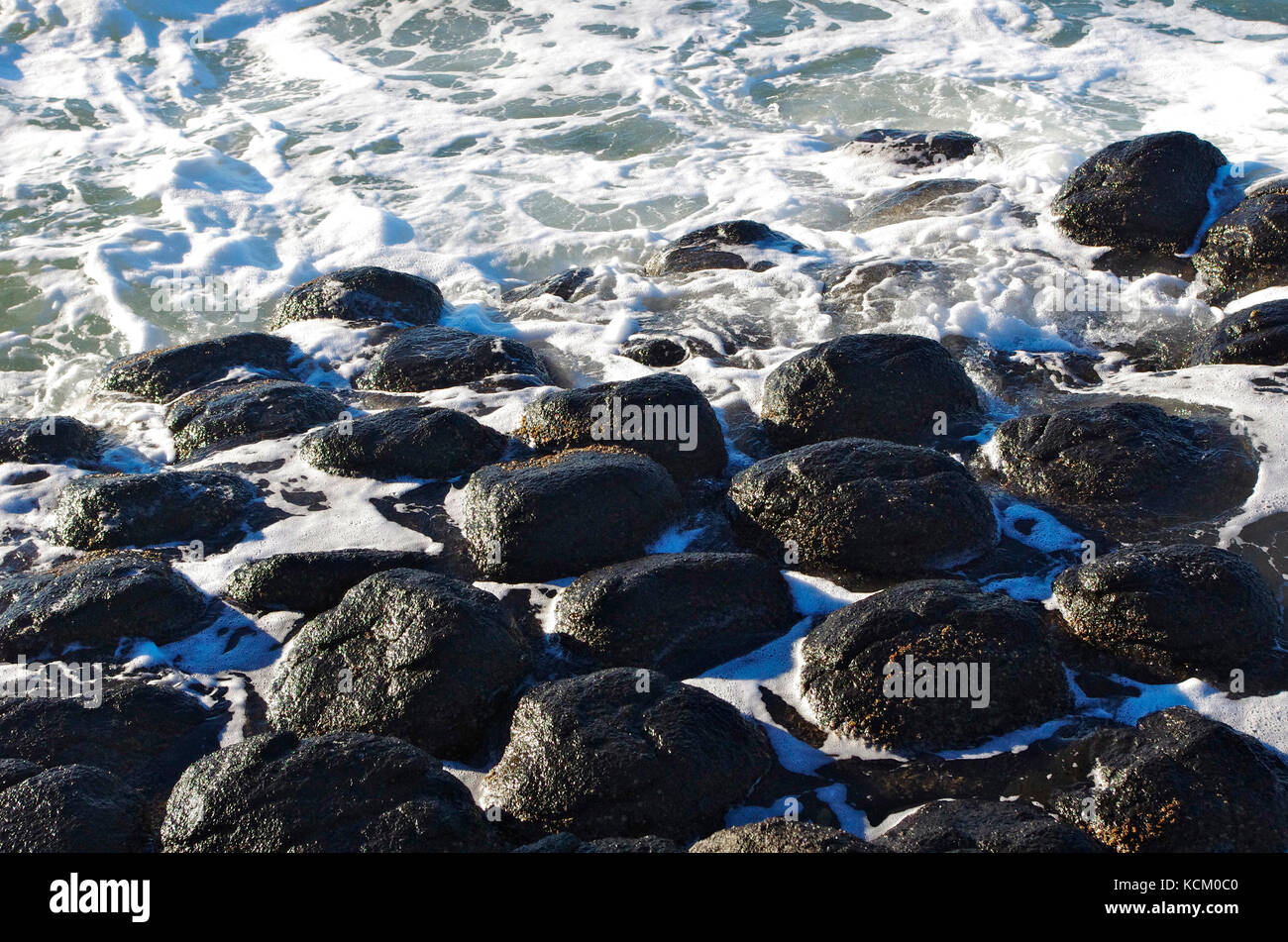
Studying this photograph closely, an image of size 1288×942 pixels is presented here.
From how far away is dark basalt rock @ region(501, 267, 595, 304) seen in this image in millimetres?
9414

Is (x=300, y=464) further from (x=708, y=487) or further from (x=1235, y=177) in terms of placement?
(x=1235, y=177)

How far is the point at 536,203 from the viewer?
38.8 ft

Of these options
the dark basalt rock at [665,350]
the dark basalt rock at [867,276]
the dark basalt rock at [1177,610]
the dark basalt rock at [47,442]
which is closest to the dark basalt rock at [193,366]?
the dark basalt rock at [47,442]

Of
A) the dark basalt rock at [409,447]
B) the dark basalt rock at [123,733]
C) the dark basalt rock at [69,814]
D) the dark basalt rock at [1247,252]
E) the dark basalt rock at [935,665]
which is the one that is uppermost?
the dark basalt rock at [1247,252]

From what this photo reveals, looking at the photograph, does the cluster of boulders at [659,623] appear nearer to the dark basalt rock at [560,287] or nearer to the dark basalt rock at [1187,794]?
the dark basalt rock at [1187,794]

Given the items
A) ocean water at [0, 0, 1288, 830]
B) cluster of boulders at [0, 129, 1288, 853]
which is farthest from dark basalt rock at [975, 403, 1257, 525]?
ocean water at [0, 0, 1288, 830]

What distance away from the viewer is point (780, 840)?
356 cm

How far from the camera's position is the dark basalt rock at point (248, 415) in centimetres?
723

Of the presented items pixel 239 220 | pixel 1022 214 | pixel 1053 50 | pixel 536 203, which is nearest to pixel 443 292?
pixel 536 203

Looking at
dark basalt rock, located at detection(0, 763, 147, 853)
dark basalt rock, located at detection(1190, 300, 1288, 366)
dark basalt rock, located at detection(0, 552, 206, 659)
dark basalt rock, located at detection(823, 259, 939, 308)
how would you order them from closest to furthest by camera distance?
1. dark basalt rock, located at detection(0, 763, 147, 853)
2. dark basalt rock, located at detection(0, 552, 206, 659)
3. dark basalt rock, located at detection(1190, 300, 1288, 366)
4. dark basalt rock, located at detection(823, 259, 939, 308)

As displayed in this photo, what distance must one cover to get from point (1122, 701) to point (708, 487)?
2556 millimetres

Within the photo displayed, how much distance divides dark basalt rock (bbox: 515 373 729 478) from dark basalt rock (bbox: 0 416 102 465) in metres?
3.13

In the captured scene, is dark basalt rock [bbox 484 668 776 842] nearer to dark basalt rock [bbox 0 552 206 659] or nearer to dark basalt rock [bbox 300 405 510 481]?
dark basalt rock [bbox 0 552 206 659]

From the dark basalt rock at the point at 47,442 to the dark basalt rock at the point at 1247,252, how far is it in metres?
8.24
